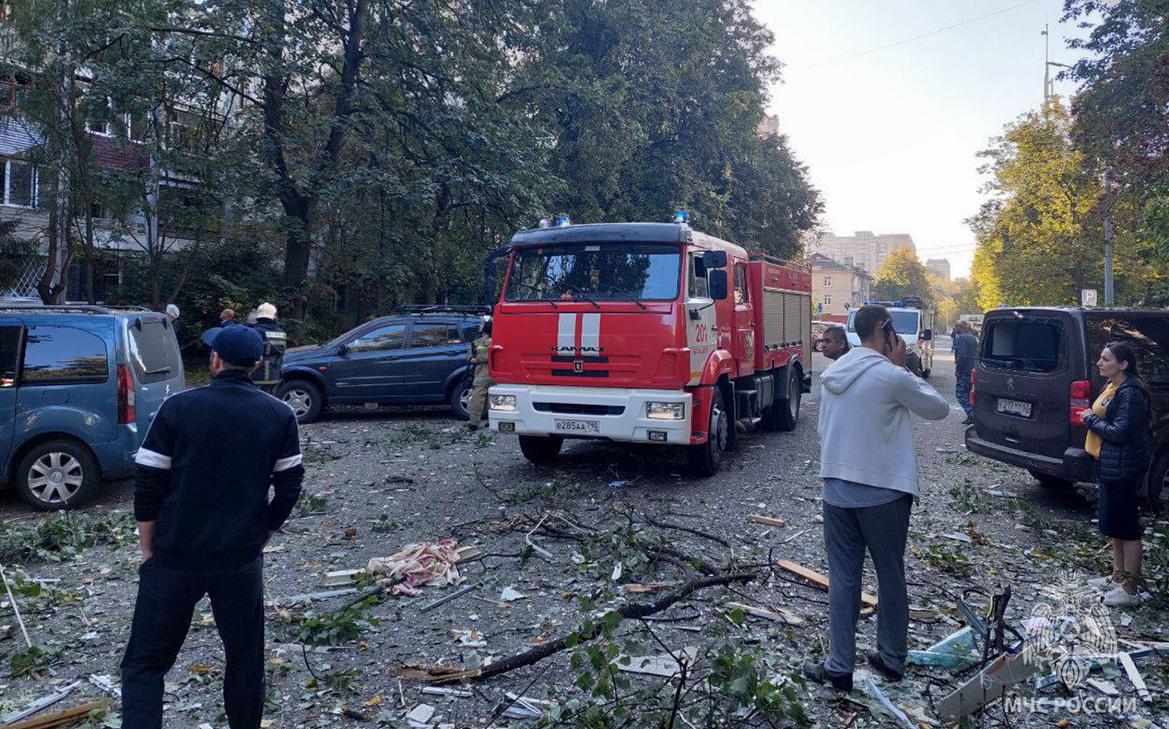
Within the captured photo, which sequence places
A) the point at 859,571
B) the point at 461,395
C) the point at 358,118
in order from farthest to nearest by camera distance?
the point at 358,118, the point at 461,395, the point at 859,571

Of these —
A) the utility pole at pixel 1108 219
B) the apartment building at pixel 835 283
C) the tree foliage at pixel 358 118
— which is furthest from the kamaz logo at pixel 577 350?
the apartment building at pixel 835 283

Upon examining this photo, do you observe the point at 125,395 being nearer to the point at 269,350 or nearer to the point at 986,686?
the point at 269,350

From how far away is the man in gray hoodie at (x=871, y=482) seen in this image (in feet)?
12.9

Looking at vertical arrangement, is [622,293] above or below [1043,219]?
below

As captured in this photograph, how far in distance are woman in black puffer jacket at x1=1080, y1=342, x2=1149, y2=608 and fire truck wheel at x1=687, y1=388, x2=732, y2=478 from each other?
378cm

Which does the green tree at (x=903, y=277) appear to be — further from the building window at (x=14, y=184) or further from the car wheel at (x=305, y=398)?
the car wheel at (x=305, y=398)

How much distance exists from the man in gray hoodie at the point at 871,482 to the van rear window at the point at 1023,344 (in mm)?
4608

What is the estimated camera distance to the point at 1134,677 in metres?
4.18

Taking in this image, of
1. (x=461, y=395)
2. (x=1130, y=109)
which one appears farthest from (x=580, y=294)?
(x=1130, y=109)

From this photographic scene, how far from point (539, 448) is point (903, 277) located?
99831mm

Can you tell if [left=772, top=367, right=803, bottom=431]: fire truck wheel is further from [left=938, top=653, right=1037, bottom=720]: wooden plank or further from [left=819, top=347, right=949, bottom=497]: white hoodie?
[left=938, top=653, right=1037, bottom=720]: wooden plank

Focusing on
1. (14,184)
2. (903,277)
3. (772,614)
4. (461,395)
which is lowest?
(772,614)

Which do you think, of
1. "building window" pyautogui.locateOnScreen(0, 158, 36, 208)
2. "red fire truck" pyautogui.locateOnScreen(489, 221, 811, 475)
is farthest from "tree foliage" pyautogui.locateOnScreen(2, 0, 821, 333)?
"red fire truck" pyautogui.locateOnScreen(489, 221, 811, 475)

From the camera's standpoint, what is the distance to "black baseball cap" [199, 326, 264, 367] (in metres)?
3.26
